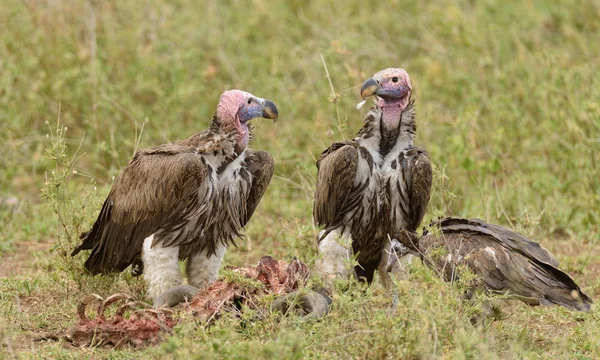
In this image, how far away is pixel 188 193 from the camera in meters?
6.63

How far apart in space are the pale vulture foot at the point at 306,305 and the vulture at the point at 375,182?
496mm

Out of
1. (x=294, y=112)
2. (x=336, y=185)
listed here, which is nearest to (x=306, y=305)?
(x=336, y=185)

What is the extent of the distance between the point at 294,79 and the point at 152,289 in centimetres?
504

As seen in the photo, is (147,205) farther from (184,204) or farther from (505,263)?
(505,263)

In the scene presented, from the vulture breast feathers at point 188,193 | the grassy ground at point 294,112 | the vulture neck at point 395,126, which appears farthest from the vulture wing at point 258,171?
the vulture neck at point 395,126

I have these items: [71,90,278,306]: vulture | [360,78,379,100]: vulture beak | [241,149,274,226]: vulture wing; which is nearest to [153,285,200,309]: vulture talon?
[71,90,278,306]: vulture

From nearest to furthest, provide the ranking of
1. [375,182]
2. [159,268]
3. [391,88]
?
[159,268]
[375,182]
[391,88]

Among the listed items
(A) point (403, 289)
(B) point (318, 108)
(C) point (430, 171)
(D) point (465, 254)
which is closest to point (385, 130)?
(C) point (430, 171)

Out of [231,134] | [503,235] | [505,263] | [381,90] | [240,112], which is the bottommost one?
[505,263]

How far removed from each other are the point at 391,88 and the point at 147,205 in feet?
5.39

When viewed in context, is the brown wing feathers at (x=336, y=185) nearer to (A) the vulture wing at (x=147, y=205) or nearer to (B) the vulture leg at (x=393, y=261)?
(B) the vulture leg at (x=393, y=261)

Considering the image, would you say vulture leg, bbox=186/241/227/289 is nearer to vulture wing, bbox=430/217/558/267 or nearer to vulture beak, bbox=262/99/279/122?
vulture beak, bbox=262/99/279/122

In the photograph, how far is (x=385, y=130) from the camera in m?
6.95

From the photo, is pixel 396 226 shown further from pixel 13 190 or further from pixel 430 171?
pixel 13 190
